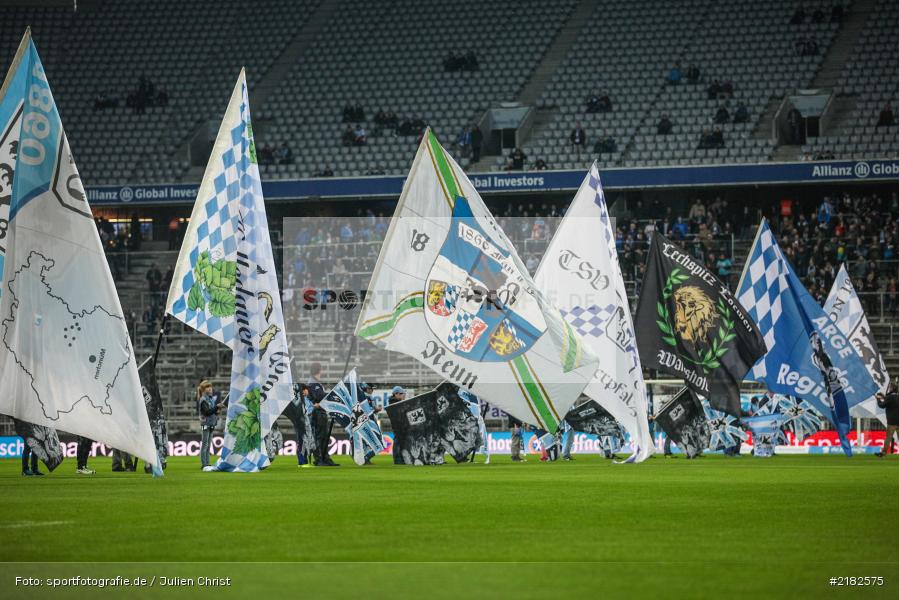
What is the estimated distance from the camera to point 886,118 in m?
50.2

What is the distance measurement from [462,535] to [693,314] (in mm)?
18541

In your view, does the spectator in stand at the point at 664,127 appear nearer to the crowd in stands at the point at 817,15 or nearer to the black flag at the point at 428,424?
the crowd in stands at the point at 817,15

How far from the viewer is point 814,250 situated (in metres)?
44.3

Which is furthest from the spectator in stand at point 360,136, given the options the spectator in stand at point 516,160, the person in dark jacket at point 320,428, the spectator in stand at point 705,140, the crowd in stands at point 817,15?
the person in dark jacket at point 320,428

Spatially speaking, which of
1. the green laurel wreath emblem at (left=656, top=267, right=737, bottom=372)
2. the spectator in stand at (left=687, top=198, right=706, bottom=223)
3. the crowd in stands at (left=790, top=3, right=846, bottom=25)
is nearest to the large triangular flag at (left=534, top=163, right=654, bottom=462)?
the green laurel wreath emblem at (left=656, top=267, right=737, bottom=372)

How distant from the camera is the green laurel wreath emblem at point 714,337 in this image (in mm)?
29109

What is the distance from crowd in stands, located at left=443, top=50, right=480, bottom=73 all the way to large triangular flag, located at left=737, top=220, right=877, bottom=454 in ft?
94.4

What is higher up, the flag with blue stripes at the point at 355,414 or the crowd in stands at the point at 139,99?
the crowd in stands at the point at 139,99

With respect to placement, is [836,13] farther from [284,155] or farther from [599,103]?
[284,155]

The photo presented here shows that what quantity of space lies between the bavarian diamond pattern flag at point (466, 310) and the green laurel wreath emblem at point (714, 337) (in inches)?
223

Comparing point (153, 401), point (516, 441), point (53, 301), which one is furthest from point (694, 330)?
point (53, 301)

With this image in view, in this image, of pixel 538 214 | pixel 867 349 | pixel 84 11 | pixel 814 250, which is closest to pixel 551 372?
pixel 867 349

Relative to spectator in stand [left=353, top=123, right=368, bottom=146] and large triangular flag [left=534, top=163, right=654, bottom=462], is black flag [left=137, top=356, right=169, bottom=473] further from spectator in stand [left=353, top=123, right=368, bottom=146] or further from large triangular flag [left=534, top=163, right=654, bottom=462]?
spectator in stand [left=353, top=123, right=368, bottom=146]

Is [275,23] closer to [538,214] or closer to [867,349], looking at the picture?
[538,214]
